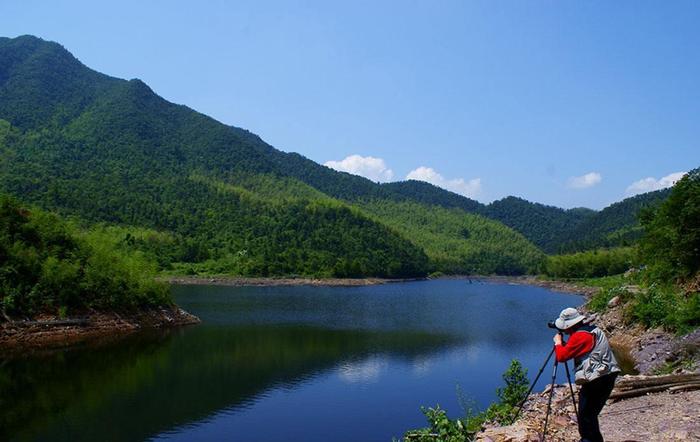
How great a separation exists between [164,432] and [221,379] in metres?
7.54

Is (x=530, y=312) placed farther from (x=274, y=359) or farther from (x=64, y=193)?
(x=64, y=193)

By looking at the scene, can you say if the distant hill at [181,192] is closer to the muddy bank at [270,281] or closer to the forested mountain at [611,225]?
the muddy bank at [270,281]

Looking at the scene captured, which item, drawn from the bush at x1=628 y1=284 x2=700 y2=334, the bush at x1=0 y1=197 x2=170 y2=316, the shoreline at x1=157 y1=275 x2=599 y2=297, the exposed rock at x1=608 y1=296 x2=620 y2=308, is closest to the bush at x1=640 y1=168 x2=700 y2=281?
the bush at x1=628 y1=284 x2=700 y2=334

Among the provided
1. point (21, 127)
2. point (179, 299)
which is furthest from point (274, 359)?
point (21, 127)

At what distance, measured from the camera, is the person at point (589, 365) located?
782 centimetres

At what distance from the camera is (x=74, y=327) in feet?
110

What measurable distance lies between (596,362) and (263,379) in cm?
2061

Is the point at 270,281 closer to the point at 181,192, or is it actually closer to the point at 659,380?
the point at 181,192

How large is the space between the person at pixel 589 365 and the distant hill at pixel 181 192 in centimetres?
8583

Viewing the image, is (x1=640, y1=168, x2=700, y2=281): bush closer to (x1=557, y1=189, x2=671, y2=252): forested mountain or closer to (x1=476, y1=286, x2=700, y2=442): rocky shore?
(x1=476, y1=286, x2=700, y2=442): rocky shore

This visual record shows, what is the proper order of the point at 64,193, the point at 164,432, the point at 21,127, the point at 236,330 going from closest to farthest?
the point at 164,432 → the point at 236,330 → the point at 64,193 → the point at 21,127

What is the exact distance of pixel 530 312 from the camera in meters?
60.6

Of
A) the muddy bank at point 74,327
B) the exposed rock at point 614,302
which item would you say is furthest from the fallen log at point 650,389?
the muddy bank at point 74,327

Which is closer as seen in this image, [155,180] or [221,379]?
[221,379]
